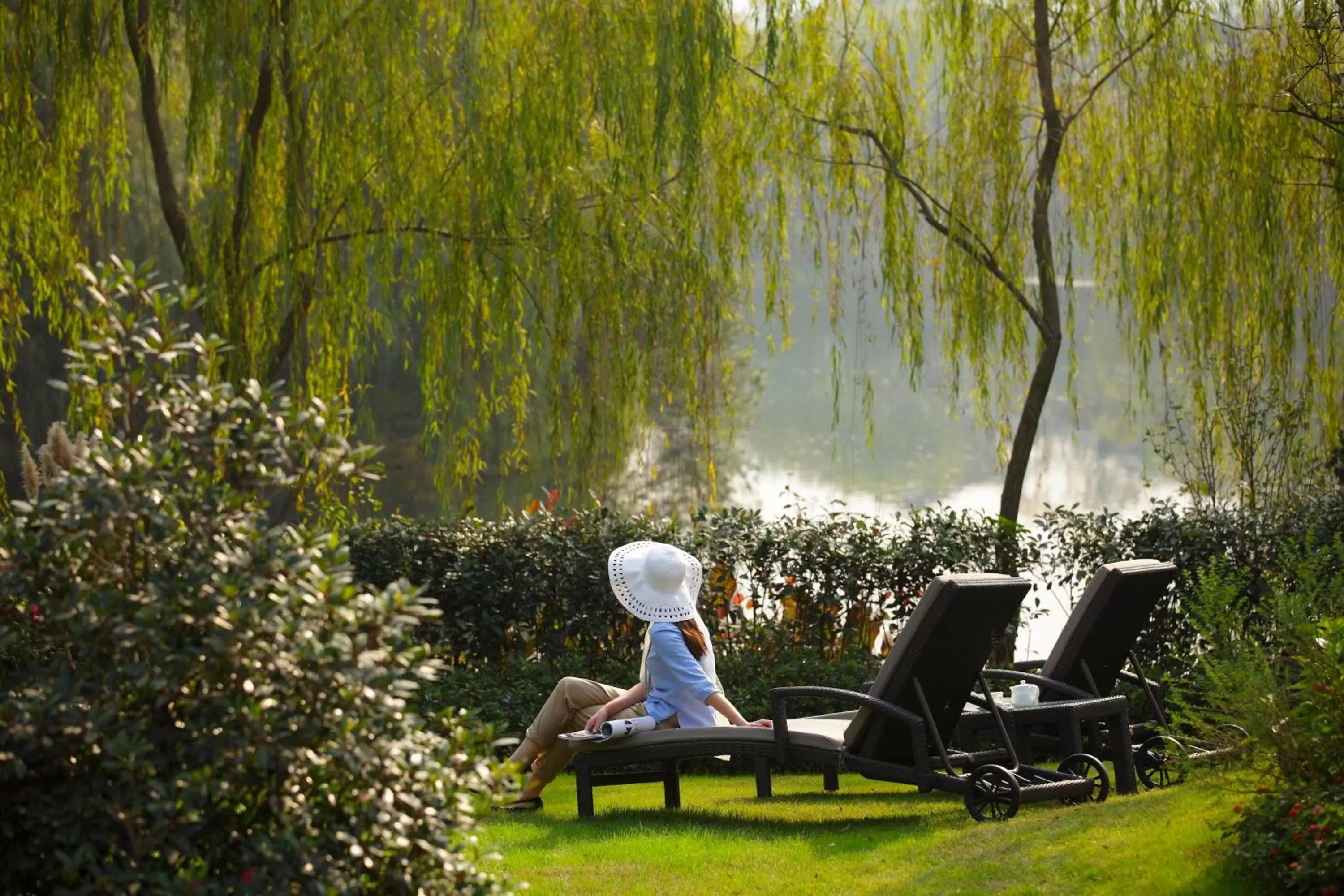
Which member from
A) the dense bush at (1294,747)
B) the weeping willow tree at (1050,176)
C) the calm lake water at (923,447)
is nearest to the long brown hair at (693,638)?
the dense bush at (1294,747)

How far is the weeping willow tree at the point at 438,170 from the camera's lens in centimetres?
874

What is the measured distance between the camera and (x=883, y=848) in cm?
564

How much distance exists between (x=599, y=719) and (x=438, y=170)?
381cm

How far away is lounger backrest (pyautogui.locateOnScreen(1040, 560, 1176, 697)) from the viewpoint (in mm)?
6961

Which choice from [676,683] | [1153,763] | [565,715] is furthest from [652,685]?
[1153,763]

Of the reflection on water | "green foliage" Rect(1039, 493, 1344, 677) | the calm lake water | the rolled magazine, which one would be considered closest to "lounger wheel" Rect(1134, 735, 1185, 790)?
"green foliage" Rect(1039, 493, 1344, 677)

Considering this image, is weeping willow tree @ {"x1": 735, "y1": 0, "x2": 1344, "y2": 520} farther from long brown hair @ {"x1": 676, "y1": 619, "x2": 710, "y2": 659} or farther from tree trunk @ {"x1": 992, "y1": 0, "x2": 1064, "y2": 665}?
long brown hair @ {"x1": 676, "y1": 619, "x2": 710, "y2": 659}

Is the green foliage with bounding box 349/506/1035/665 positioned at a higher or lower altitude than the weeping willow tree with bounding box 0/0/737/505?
lower

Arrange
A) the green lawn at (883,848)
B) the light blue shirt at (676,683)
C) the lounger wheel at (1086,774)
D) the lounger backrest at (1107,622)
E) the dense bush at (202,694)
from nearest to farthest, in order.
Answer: the dense bush at (202,694)
the green lawn at (883,848)
the lounger wheel at (1086,774)
the light blue shirt at (676,683)
the lounger backrest at (1107,622)

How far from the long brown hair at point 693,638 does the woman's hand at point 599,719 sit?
449 mm

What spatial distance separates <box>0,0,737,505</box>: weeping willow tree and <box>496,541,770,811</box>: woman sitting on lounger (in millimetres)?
2430

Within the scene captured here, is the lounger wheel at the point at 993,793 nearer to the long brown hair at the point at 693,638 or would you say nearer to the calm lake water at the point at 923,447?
the long brown hair at the point at 693,638

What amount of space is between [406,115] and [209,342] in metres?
5.55

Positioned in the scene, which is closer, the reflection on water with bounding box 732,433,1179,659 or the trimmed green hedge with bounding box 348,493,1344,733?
the trimmed green hedge with bounding box 348,493,1344,733
